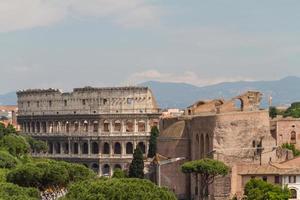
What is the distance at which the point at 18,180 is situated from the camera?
63.1 meters

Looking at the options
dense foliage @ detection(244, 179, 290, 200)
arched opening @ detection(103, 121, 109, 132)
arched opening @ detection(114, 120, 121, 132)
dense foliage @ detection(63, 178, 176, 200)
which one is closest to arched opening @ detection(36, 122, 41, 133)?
arched opening @ detection(103, 121, 109, 132)

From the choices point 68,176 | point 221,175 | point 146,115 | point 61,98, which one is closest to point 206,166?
point 221,175

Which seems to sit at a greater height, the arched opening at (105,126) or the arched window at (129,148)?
the arched opening at (105,126)

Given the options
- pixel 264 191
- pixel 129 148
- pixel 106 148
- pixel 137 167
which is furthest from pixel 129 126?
pixel 264 191

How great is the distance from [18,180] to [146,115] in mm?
67517

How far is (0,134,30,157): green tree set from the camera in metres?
97.8

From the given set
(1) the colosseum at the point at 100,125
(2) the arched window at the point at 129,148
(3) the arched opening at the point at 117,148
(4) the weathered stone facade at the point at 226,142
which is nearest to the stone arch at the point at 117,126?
(1) the colosseum at the point at 100,125

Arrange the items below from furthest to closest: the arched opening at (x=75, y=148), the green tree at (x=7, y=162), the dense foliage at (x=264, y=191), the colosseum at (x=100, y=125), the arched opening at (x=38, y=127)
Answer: the arched opening at (x=38, y=127) → the arched opening at (x=75, y=148) → the colosseum at (x=100, y=125) → the green tree at (x=7, y=162) → the dense foliage at (x=264, y=191)

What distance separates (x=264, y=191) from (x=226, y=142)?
33.4 ft

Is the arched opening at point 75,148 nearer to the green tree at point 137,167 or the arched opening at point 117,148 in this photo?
the arched opening at point 117,148

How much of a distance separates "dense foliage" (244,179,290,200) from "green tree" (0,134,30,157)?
126 ft

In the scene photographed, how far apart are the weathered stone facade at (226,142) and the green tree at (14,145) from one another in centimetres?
2510

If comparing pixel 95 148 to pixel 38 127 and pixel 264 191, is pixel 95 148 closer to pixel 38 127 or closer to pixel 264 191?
pixel 38 127

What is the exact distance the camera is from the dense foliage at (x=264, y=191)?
62906 millimetres
